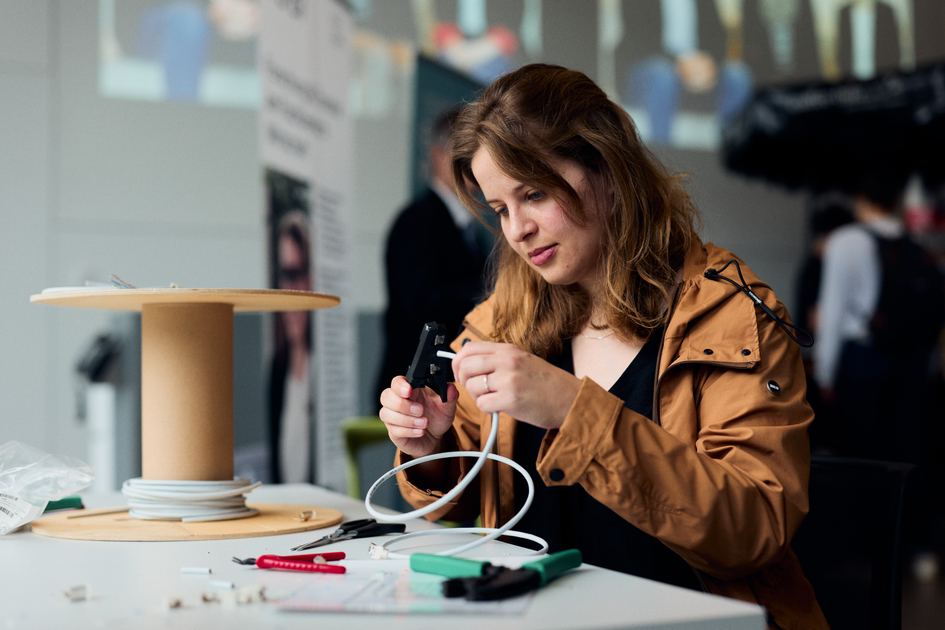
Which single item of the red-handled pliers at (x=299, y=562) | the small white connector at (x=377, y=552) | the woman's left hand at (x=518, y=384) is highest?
the woman's left hand at (x=518, y=384)

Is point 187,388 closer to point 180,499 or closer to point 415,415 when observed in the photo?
point 180,499

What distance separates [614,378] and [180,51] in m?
3.35

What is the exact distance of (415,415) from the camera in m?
1.08

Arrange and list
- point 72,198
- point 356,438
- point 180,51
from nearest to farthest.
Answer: point 356,438 → point 72,198 → point 180,51

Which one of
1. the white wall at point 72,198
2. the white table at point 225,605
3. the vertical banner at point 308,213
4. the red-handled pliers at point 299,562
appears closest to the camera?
the white table at point 225,605

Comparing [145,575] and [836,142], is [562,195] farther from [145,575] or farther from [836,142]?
[836,142]

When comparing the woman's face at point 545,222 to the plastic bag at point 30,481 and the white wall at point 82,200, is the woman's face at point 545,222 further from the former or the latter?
the white wall at point 82,200

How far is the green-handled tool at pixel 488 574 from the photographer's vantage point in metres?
0.66

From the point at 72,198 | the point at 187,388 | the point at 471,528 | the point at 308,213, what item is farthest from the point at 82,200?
the point at 471,528

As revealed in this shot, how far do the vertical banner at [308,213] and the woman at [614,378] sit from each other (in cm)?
108

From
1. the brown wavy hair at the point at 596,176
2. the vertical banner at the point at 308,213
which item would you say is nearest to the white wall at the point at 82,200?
the vertical banner at the point at 308,213

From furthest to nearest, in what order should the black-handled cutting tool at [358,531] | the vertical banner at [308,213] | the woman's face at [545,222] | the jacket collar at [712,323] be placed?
1. the vertical banner at [308,213]
2. the woman's face at [545,222]
3. the jacket collar at [712,323]
4. the black-handled cutting tool at [358,531]

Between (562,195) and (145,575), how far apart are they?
0.75 metres

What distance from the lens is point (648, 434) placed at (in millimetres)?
884
